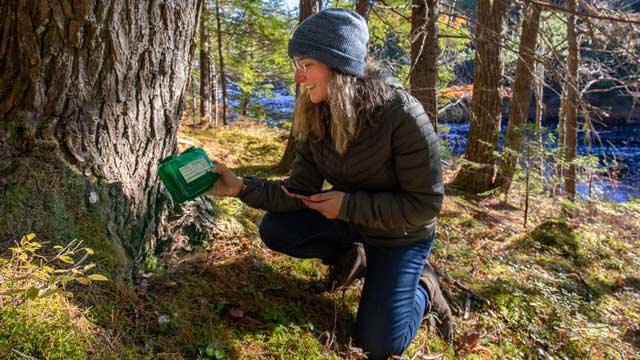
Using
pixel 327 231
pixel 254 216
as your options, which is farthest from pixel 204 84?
pixel 327 231

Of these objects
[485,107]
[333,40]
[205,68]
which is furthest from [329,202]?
[205,68]

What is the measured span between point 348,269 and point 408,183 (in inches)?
27.2

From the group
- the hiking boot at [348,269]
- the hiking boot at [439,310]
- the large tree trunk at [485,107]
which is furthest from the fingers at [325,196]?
the large tree trunk at [485,107]

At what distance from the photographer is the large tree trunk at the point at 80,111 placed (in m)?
1.80

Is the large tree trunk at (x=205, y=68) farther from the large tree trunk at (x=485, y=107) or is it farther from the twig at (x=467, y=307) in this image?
the twig at (x=467, y=307)

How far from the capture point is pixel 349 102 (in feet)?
6.65

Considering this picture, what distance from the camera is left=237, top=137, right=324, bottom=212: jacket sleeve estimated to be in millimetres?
2383

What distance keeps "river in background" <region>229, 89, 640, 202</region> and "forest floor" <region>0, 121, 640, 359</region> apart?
15.6 ft

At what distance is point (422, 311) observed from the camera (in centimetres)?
229

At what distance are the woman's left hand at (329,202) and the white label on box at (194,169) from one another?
0.57 m

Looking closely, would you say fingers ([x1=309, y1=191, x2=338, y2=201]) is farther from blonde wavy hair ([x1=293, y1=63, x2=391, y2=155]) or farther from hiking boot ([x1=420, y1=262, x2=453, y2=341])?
hiking boot ([x1=420, y1=262, x2=453, y2=341])

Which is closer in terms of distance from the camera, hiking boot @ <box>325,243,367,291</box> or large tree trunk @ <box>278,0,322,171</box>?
hiking boot @ <box>325,243,367,291</box>

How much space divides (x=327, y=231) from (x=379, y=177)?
0.54 meters

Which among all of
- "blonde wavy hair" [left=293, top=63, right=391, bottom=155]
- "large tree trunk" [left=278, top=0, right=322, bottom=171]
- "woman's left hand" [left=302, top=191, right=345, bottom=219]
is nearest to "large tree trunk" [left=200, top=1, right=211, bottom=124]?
"large tree trunk" [left=278, top=0, right=322, bottom=171]
